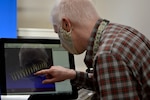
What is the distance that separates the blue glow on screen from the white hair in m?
1.11

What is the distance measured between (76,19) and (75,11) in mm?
30

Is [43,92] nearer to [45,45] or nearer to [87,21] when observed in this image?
[45,45]

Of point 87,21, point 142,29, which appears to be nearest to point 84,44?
point 87,21

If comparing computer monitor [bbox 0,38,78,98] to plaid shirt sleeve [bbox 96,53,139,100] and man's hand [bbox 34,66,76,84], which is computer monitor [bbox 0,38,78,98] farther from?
plaid shirt sleeve [bbox 96,53,139,100]

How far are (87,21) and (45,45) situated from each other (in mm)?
371

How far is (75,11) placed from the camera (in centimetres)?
92

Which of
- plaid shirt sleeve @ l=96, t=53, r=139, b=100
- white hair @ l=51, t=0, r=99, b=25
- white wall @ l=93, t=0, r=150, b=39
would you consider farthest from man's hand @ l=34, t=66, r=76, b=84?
white wall @ l=93, t=0, r=150, b=39

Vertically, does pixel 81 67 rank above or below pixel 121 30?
below

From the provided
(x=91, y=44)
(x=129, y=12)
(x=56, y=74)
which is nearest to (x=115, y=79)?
(x=91, y=44)

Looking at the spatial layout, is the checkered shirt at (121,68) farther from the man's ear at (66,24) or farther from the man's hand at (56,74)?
the man's hand at (56,74)

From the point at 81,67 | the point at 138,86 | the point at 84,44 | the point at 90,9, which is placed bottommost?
the point at 81,67

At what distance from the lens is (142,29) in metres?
1.60

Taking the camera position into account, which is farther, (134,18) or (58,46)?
(134,18)

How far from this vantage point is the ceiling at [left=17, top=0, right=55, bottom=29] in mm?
2088
